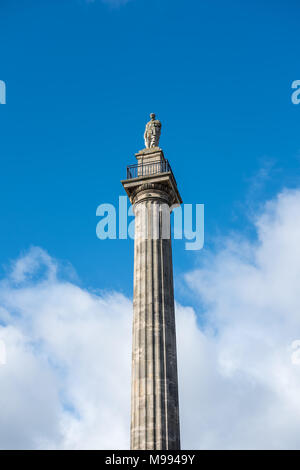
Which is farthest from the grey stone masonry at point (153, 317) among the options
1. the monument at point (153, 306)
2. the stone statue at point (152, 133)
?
the stone statue at point (152, 133)

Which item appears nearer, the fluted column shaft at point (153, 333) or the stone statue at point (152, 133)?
the fluted column shaft at point (153, 333)

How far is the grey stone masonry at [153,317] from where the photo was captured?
75.3 ft

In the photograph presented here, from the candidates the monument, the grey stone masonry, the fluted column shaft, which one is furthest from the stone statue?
the fluted column shaft

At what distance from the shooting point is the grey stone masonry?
75.3 feet

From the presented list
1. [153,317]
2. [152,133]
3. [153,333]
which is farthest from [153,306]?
[152,133]

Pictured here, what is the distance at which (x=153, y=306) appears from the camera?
25922mm

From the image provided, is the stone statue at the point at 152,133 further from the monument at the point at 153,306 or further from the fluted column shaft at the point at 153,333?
the fluted column shaft at the point at 153,333

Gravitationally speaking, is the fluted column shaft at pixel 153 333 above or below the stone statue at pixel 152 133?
below

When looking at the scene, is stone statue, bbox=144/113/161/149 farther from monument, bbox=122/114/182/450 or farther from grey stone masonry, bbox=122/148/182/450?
grey stone masonry, bbox=122/148/182/450

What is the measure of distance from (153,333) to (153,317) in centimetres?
85

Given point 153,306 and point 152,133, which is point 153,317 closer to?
point 153,306
